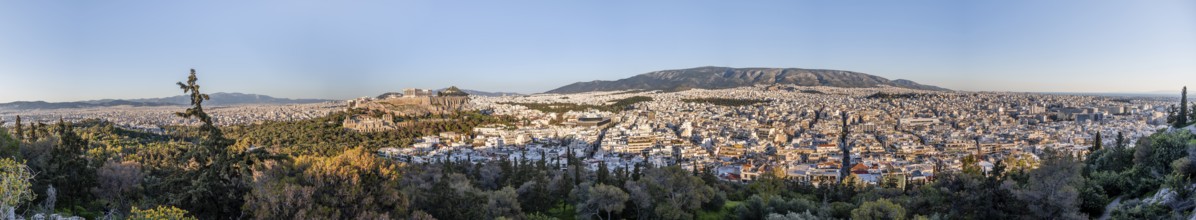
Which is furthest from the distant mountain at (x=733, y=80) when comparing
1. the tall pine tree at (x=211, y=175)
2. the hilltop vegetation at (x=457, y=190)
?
the tall pine tree at (x=211, y=175)

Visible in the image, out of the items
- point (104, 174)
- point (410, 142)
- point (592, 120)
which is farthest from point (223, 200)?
point (592, 120)

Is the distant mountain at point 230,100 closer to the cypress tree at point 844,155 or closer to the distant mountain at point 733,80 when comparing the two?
the distant mountain at point 733,80

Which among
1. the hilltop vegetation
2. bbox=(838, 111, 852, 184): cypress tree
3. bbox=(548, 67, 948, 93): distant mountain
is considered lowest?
bbox=(838, 111, 852, 184): cypress tree

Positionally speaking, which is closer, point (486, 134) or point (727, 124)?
point (486, 134)

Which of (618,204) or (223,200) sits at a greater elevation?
(223,200)

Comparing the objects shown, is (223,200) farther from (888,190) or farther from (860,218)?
(888,190)

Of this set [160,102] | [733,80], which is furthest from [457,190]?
[733,80]

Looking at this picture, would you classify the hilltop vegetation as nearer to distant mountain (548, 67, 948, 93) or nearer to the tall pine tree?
the tall pine tree

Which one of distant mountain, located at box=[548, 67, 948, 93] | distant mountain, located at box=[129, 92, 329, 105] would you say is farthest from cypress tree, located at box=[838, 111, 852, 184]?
distant mountain, located at box=[129, 92, 329, 105]
